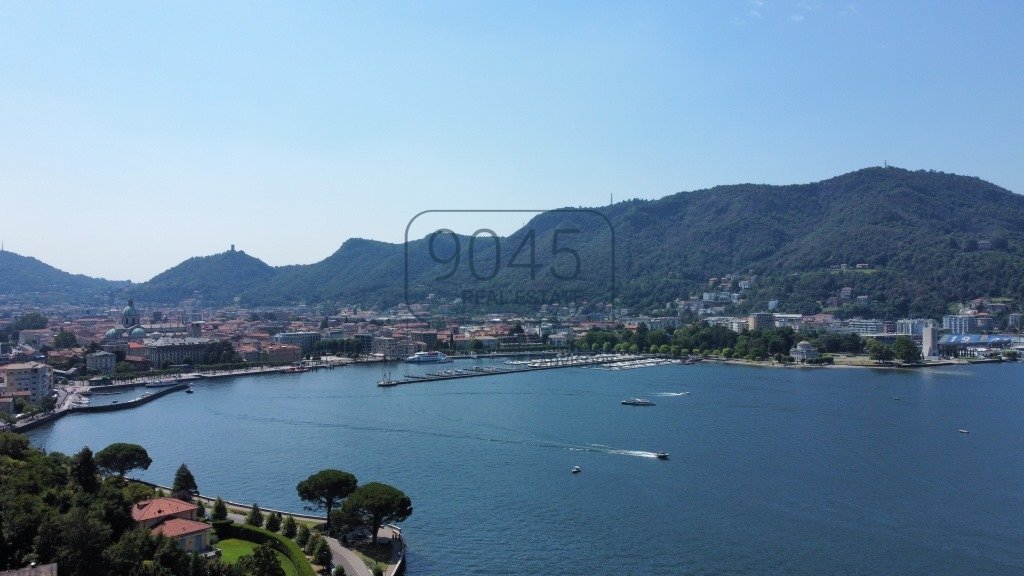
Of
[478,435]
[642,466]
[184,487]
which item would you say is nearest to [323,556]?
[184,487]

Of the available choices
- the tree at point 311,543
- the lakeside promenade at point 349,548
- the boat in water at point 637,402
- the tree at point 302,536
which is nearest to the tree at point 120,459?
the lakeside promenade at point 349,548

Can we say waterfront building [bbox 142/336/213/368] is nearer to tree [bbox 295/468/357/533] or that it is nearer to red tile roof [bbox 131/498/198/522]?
tree [bbox 295/468/357/533]

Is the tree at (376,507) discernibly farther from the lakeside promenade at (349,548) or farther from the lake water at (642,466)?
the lake water at (642,466)

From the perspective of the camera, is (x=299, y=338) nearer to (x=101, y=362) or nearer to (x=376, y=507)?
(x=101, y=362)

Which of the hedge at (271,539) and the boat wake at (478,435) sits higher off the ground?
the boat wake at (478,435)

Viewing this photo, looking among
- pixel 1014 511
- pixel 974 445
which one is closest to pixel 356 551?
pixel 1014 511

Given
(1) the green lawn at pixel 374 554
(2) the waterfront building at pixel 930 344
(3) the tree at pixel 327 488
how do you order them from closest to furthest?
(1) the green lawn at pixel 374 554 → (3) the tree at pixel 327 488 → (2) the waterfront building at pixel 930 344

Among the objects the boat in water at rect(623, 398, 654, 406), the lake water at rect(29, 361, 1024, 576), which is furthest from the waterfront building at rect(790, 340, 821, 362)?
the boat in water at rect(623, 398, 654, 406)
